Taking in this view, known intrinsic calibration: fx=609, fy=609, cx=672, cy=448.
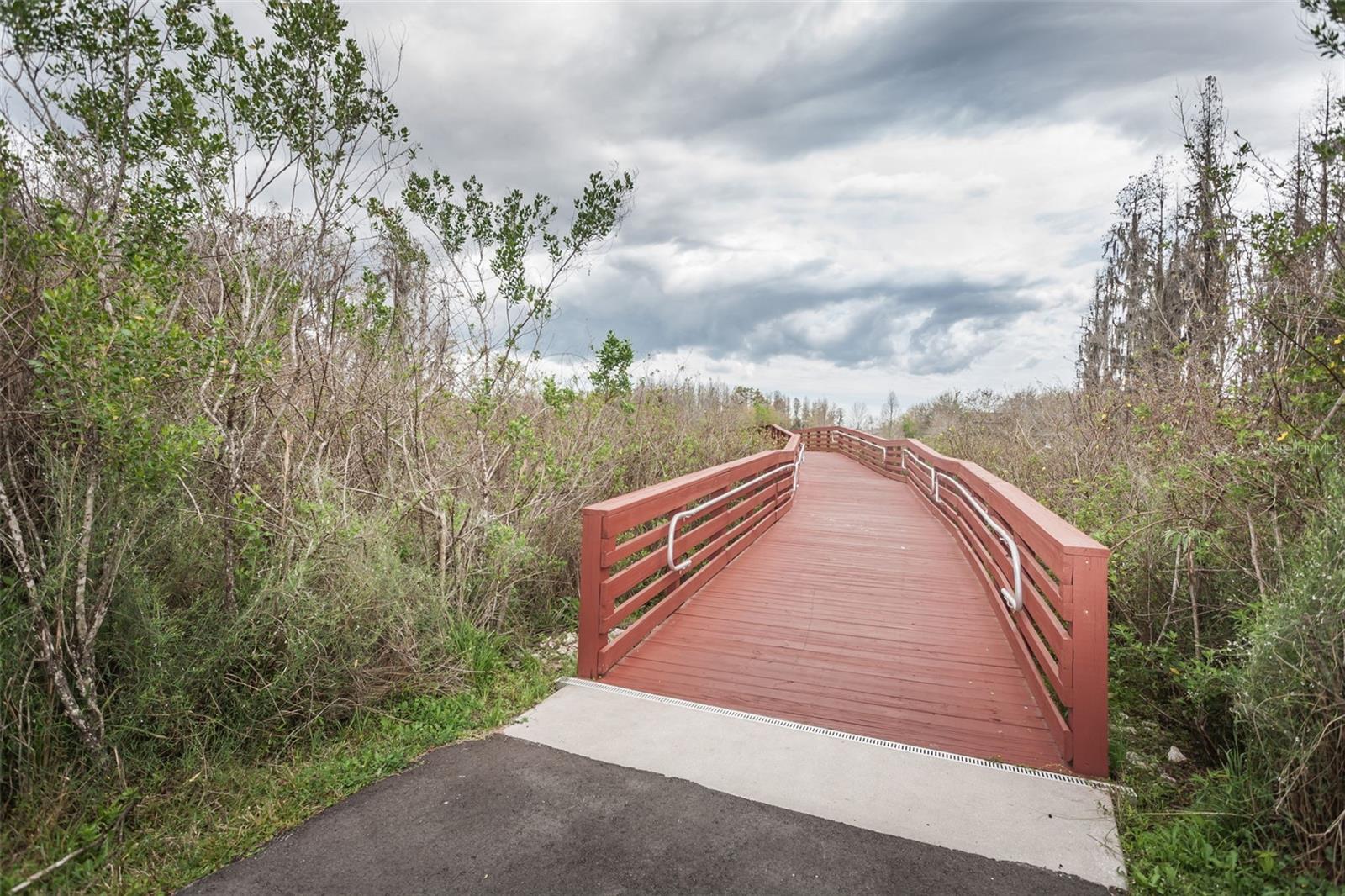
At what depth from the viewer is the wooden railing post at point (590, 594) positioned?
384 cm

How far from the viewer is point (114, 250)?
315cm

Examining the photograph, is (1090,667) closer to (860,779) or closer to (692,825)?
Answer: (860,779)

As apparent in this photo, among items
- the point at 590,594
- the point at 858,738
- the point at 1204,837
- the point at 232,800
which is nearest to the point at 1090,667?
the point at 1204,837

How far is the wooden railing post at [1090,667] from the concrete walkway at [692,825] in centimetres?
22

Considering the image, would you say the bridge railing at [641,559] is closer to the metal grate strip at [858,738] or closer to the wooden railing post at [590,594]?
the wooden railing post at [590,594]

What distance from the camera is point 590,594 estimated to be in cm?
388

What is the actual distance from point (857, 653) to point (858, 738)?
1212 mm

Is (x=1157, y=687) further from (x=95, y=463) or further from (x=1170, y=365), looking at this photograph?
(x=95, y=463)

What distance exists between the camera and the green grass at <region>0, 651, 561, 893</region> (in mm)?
2141

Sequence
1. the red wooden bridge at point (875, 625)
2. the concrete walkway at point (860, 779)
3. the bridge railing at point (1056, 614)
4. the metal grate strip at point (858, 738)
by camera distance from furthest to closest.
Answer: the red wooden bridge at point (875, 625)
the bridge railing at point (1056, 614)
the metal grate strip at point (858, 738)
the concrete walkway at point (860, 779)

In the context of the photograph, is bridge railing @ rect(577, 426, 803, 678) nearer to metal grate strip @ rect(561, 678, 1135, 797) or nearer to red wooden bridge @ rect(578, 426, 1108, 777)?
red wooden bridge @ rect(578, 426, 1108, 777)

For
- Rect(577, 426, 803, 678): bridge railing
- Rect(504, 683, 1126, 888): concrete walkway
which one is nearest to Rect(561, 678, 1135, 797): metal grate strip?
Rect(504, 683, 1126, 888): concrete walkway

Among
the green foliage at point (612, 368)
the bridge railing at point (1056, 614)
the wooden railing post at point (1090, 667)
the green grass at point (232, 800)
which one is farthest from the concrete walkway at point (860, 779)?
the green foliage at point (612, 368)

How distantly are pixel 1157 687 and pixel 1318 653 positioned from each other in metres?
2.12
